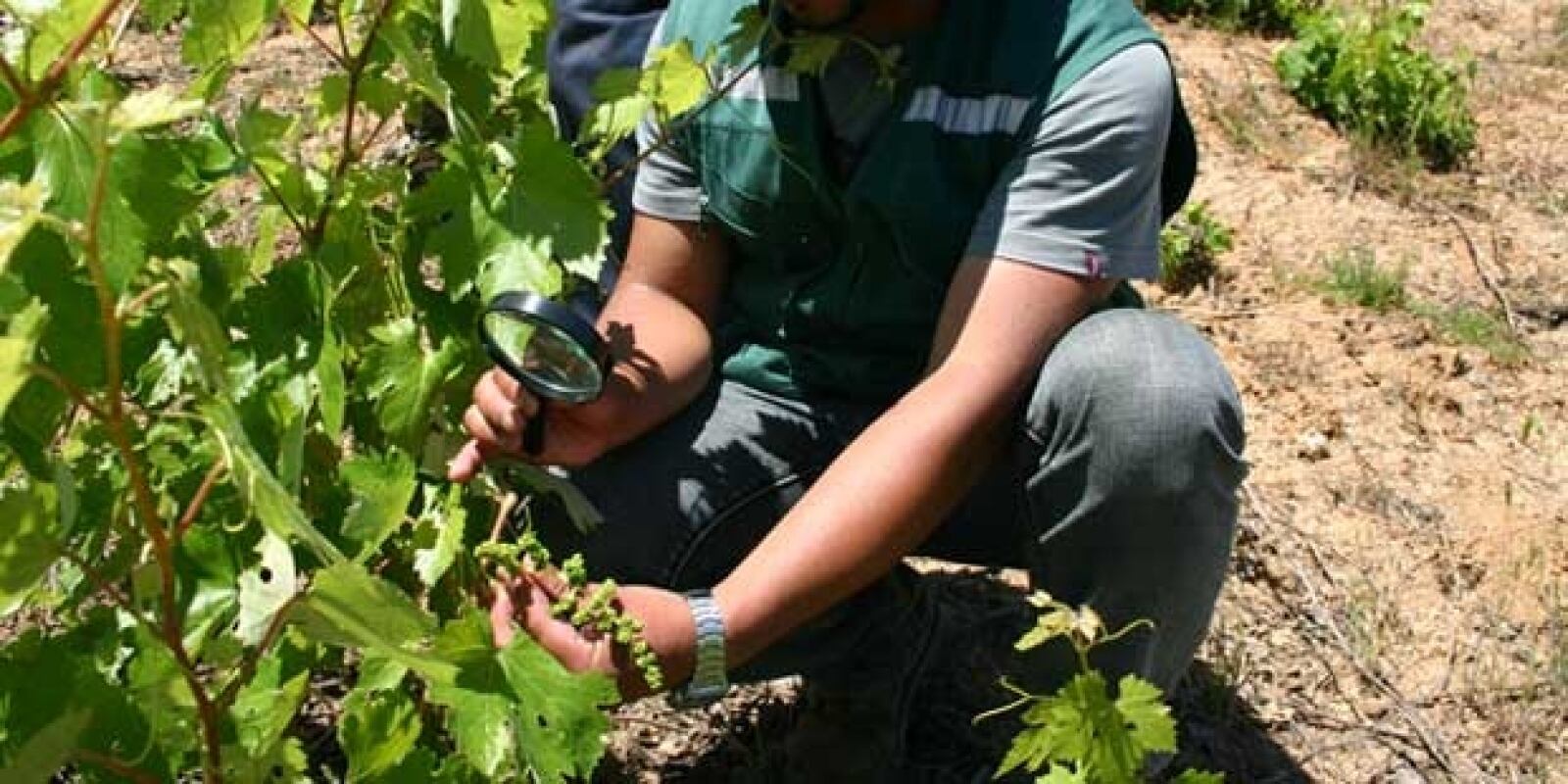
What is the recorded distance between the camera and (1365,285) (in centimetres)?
357

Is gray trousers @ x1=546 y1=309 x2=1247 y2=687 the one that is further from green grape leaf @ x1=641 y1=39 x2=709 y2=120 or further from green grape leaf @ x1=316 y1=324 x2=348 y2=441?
green grape leaf @ x1=316 y1=324 x2=348 y2=441

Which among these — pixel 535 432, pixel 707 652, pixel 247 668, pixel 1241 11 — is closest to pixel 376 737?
pixel 247 668

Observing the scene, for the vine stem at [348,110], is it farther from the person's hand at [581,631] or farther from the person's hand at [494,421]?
the person's hand at [581,631]

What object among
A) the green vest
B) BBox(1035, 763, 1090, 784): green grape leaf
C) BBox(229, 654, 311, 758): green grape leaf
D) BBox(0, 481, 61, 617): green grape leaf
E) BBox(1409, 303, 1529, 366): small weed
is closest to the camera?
BBox(0, 481, 61, 617): green grape leaf

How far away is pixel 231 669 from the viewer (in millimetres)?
1542

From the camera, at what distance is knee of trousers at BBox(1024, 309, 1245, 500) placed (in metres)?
1.99

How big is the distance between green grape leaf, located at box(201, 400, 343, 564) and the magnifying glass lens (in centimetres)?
57

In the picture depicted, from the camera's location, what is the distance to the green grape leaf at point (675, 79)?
5.94 feet

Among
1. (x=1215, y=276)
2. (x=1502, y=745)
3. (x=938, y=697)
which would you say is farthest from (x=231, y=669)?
(x=1215, y=276)

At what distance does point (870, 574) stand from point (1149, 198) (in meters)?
0.48

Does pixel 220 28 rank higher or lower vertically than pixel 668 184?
higher

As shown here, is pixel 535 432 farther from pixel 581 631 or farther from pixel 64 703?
pixel 64 703

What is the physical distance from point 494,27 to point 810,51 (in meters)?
0.43

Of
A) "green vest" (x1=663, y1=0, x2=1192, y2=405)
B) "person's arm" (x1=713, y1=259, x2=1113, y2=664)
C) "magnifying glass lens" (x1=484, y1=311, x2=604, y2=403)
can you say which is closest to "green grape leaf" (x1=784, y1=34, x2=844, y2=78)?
"green vest" (x1=663, y1=0, x2=1192, y2=405)
